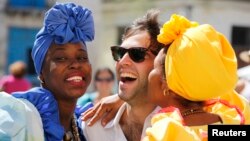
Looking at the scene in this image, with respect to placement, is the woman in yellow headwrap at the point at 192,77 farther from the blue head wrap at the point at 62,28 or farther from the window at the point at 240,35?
the window at the point at 240,35

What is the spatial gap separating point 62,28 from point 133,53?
50 centimetres

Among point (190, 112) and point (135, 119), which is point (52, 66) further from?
point (190, 112)

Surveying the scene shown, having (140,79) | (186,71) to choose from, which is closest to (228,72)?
(186,71)

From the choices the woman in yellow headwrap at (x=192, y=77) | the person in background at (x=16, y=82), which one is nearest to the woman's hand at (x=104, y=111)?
the woman in yellow headwrap at (x=192, y=77)

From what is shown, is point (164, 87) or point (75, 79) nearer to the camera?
point (164, 87)

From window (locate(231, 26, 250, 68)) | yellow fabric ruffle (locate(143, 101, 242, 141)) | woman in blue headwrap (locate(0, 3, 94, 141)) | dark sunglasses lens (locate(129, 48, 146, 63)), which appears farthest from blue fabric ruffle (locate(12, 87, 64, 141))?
window (locate(231, 26, 250, 68))

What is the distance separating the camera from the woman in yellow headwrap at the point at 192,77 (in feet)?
9.74

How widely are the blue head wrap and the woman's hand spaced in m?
0.44

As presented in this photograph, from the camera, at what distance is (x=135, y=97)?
380 centimetres

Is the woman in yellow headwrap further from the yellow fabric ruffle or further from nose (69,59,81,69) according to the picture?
nose (69,59,81,69)

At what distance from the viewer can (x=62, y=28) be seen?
11.7 ft

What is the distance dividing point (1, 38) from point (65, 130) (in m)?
18.7

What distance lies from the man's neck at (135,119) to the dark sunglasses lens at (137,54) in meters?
0.28

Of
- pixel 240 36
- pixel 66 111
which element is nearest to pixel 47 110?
pixel 66 111
